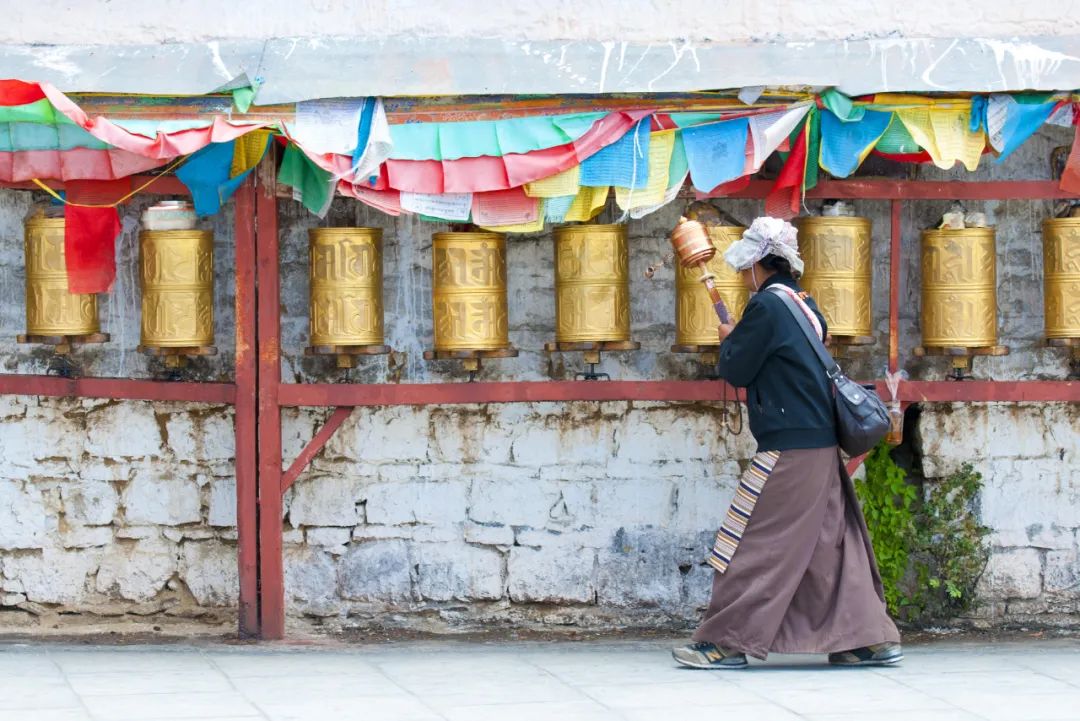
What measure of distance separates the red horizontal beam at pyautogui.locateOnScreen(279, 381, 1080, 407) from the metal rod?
0.08 metres

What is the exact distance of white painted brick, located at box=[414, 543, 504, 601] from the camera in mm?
6641

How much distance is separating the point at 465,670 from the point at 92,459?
→ 6.27 feet

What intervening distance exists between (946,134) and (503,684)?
2559 millimetres

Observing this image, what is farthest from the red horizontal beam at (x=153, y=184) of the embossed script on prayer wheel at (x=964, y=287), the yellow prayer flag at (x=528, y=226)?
the embossed script on prayer wheel at (x=964, y=287)

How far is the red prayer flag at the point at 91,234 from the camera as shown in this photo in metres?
5.96

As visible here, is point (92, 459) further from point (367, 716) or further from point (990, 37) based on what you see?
point (990, 37)

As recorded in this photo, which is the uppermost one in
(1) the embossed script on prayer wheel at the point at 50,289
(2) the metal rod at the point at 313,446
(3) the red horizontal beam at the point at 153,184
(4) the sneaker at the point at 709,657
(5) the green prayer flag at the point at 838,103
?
(5) the green prayer flag at the point at 838,103

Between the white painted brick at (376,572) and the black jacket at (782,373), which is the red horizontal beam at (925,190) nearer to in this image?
the black jacket at (782,373)

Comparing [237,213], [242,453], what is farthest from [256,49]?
[242,453]

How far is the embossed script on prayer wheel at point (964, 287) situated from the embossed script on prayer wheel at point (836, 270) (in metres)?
0.32

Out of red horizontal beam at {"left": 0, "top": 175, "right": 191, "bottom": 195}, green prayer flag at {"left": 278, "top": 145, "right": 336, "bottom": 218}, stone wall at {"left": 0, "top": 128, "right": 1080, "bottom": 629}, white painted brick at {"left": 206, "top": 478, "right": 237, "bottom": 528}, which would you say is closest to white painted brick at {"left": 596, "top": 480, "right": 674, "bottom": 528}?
stone wall at {"left": 0, "top": 128, "right": 1080, "bottom": 629}

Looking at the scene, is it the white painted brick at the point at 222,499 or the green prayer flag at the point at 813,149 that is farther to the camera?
the white painted brick at the point at 222,499

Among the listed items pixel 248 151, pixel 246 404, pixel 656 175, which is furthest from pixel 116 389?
pixel 656 175

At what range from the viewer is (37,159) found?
587cm
